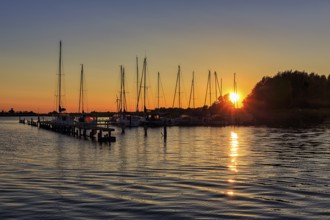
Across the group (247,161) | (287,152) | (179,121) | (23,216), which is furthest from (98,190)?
(179,121)

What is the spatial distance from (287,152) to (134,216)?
27.8 meters

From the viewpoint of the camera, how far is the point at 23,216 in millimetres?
16062

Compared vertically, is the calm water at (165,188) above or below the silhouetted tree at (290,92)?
below

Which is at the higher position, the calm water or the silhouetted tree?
the silhouetted tree

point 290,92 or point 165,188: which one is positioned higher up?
point 290,92

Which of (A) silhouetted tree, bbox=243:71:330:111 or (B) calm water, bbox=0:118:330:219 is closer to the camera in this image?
(B) calm water, bbox=0:118:330:219

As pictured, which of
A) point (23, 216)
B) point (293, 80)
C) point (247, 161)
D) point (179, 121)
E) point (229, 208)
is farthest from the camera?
point (293, 80)

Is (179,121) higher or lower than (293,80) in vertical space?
lower

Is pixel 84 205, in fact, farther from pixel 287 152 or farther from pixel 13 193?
pixel 287 152

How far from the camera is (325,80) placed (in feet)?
511

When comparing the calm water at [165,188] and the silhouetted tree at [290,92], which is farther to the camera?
the silhouetted tree at [290,92]

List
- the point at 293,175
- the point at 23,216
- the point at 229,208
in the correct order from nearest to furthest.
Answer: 1. the point at 23,216
2. the point at 229,208
3. the point at 293,175

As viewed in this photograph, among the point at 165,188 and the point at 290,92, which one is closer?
the point at 165,188

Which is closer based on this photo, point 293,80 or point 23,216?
point 23,216
